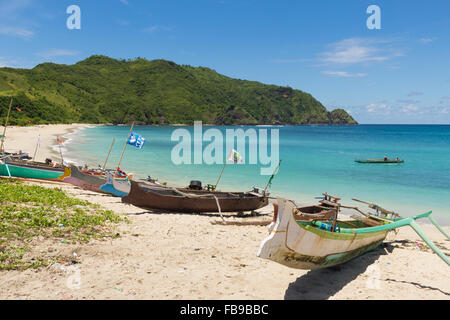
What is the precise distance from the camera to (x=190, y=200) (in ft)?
44.0

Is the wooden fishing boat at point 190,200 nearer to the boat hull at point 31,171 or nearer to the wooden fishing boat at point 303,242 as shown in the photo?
the wooden fishing boat at point 303,242

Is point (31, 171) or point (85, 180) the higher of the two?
point (31, 171)

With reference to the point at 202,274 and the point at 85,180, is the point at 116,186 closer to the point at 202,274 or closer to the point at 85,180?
the point at 85,180

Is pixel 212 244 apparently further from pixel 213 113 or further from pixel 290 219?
pixel 213 113

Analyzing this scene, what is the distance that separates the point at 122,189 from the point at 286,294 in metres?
10.4

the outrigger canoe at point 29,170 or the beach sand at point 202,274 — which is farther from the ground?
the outrigger canoe at point 29,170

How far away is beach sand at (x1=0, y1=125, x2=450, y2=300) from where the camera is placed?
624 cm

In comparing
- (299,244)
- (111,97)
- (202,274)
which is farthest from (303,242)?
(111,97)

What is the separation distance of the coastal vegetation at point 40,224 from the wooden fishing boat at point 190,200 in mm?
1821

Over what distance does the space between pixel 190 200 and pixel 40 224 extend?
6303mm

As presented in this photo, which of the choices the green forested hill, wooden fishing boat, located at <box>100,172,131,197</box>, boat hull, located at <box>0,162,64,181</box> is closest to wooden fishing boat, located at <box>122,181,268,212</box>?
wooden fishing boat, located at <box>100,172,131,197</box>

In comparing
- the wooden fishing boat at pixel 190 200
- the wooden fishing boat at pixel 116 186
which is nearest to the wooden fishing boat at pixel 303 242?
the wooden fishing boat at pixel 190 200

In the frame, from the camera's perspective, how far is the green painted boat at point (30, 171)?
54.1ft

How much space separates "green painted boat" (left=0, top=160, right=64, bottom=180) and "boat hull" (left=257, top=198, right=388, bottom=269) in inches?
622
